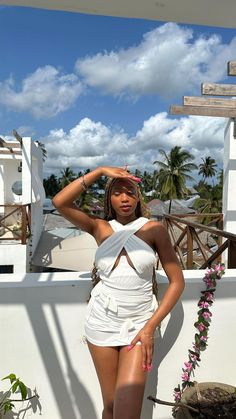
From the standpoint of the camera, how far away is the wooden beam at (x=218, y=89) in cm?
412

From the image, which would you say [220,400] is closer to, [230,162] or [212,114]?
[212,114]

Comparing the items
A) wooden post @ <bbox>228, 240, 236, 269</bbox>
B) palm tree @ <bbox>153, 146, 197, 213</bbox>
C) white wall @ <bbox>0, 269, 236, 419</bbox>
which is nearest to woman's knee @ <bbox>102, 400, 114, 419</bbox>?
white wall @ <bbox>0, 269, 236, 419</bbox>

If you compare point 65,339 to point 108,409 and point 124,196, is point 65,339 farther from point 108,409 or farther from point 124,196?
point 124,196

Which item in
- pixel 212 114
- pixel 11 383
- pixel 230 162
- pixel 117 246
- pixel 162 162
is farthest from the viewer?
pixel 162 162

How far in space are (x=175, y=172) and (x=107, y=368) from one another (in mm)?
27453

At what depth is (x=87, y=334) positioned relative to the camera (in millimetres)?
1452

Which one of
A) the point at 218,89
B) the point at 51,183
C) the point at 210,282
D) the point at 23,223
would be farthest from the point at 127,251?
the point at 51,183

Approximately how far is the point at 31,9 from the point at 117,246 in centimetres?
129

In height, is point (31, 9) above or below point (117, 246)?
above

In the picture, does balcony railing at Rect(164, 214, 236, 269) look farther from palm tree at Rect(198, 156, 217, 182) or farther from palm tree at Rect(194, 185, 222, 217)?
palm tree at Rect(198, 156, 217, 182)

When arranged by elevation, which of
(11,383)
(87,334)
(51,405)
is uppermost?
(87,334)

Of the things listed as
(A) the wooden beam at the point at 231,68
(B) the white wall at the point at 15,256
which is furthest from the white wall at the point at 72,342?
(B) the white wall at the point at 15,256

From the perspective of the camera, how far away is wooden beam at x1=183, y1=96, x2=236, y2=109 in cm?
427

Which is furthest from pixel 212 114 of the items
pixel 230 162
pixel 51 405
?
pixel 51 405
